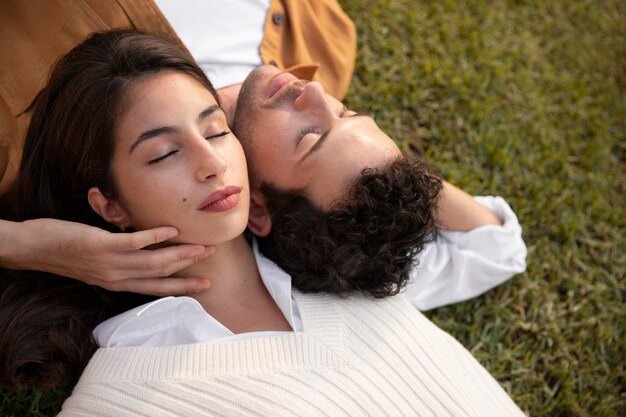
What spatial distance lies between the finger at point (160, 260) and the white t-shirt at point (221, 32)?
3.68 feet

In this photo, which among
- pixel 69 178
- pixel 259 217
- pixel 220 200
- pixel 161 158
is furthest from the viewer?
pixel 259 217

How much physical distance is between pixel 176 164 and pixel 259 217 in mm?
676

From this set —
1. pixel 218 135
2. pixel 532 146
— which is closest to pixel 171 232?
pixel 218 135

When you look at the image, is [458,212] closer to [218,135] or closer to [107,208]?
[218,135]

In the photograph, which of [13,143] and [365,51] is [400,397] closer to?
[13,143]

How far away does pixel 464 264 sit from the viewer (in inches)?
126

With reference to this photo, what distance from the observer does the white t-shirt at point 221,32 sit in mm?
3125

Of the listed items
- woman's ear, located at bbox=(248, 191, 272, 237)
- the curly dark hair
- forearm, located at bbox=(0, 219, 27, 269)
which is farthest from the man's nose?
forearm, located at bbox=(0, 219, 27, 269)

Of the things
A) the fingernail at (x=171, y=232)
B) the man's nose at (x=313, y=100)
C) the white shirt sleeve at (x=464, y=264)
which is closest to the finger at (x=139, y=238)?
the fingernail at (x=171, y=232)

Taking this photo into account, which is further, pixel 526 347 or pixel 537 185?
pixel 537 185

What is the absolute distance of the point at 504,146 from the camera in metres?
4.04

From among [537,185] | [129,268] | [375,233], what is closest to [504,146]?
[537,185]

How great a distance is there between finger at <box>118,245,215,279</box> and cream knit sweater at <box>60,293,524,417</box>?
→ 0.31 metres

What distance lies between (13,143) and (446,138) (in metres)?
2.65
